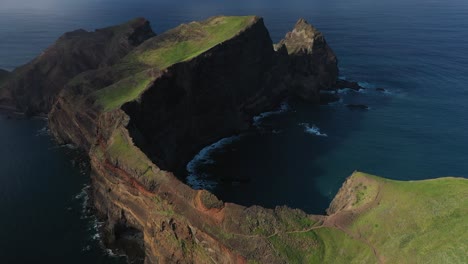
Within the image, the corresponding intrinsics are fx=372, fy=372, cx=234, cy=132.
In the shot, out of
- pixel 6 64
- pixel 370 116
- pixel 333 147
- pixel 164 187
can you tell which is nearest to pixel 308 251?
pixel 164 187

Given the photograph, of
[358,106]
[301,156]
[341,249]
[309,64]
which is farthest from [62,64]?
[341,249]

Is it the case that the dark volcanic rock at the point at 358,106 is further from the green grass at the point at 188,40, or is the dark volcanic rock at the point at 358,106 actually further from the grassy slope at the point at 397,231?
the grassy slope at the point at 397,231

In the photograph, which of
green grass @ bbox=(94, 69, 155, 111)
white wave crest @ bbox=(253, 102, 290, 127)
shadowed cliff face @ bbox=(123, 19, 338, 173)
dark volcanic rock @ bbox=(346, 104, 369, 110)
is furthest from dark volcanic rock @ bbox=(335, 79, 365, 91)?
green grass @ bbox=(94, 69, 155, 111)

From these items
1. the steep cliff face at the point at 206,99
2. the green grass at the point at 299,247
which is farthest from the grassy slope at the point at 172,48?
the green grass at the point at 299,247

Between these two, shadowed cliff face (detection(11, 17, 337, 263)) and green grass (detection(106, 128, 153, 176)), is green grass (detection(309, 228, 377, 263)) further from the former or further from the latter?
green grass (detection(106, 128, 153, 176))

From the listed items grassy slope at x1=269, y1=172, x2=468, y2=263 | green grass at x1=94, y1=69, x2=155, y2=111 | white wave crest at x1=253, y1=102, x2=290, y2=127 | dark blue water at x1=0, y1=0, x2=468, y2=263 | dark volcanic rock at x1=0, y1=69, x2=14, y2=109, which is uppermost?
green grass at x1=94, y1=69, x2=155, y2=111

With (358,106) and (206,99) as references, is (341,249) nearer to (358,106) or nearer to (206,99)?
(206,99)

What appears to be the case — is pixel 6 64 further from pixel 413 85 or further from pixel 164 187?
pixel 413 85
